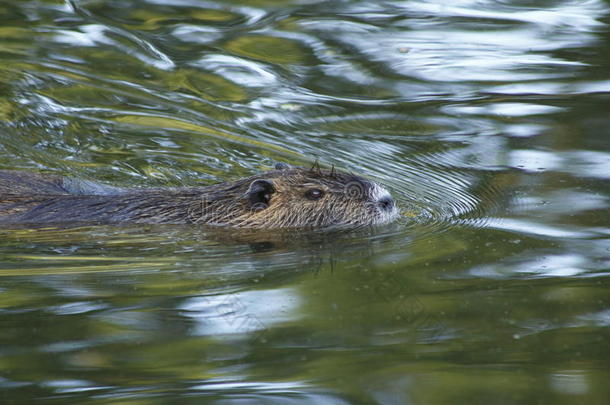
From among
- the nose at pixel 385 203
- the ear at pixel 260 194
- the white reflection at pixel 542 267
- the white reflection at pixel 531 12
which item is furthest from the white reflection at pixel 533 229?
the white reflection at pixel 531 12

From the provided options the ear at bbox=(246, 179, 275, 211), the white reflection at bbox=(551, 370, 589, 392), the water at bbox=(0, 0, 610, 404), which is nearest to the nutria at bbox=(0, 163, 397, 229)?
the ear at bbox=(246, 179, 275, 211)

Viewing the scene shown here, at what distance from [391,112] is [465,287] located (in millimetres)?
4068

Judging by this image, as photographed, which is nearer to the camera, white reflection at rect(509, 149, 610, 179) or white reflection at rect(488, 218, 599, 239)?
white reflection at rect(488, 218, 599, 239)

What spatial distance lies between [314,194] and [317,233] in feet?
1.06

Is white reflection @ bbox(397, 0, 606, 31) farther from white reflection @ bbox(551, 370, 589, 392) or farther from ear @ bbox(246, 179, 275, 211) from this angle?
white reflection @ bbox(551, 370, 589, 392)

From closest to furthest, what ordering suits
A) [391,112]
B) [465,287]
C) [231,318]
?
[231,318] → [465,287] → [391,112]

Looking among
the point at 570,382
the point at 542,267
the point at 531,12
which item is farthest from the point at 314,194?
the point at 531,12

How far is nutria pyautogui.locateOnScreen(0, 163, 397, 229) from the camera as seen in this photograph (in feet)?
20.2

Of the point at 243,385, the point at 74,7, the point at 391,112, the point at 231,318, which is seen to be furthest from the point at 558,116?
the point at 74,7

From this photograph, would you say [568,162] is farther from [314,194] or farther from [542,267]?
[542,267]

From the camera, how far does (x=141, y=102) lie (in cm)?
871

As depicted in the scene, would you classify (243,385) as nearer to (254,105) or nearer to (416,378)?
(416,378)

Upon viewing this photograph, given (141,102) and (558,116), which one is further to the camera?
(141,102)

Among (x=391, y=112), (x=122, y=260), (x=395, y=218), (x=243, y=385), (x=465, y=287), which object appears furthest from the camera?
(x=391, y=112)
